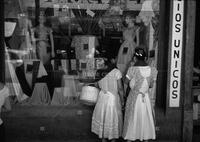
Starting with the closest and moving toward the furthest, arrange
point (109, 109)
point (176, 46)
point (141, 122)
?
point (141, 122)
point (109, 109)
point (176, 46)

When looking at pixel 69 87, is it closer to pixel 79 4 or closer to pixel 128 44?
pixel 128 44

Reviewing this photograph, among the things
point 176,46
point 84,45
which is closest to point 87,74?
point 84,45

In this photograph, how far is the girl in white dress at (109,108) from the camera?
7.14 metres

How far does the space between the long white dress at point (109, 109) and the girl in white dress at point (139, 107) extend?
18 cm

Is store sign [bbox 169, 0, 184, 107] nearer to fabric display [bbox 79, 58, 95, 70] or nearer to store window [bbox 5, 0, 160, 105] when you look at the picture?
store window [bbox 5, 0, 160, 105]

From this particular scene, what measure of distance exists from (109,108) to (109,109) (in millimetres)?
17

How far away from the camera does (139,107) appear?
7.05 meters

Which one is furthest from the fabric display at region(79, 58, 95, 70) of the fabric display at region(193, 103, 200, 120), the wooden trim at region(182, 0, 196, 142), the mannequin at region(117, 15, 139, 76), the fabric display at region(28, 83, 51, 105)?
the fabric display at region(193, 103, 200, 120)

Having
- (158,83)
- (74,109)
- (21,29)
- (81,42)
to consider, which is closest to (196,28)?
(158,83)

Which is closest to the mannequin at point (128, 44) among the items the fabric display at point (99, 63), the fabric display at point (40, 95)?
the fabric display at point (99, 63)

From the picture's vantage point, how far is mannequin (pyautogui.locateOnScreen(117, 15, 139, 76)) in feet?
26.3

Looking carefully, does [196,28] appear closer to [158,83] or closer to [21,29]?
[158,83]

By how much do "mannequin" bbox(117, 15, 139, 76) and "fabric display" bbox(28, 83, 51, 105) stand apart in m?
1.42

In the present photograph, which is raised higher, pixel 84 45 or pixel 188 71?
pixel 84 45
